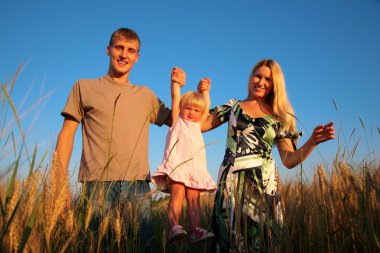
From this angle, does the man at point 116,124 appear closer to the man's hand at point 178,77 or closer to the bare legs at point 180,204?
the man's hand at point 178,77

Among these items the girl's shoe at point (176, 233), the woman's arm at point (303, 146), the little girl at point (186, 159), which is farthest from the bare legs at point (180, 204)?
the woman's arm at point (303, 146)

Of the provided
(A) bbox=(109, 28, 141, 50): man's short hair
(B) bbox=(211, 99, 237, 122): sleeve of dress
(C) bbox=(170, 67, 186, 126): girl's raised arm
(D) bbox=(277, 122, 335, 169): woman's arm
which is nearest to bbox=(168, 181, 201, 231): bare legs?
(C) bbox=(170, 67, 186, 126): girl's raised arm

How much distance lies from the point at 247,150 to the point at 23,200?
5.67 feet

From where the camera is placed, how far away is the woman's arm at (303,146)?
264 centimetres

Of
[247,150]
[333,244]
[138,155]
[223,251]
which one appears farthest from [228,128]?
[333,244]

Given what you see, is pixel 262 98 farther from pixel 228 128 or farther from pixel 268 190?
pixel 268 190

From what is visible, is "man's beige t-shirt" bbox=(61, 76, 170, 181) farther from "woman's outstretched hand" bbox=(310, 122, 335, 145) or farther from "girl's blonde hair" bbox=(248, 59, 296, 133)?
"woman's outstretched hand" bbox=(310, 122, 335, 145)

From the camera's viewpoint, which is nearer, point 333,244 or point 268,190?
point 333,244

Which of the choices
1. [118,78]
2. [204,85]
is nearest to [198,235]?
[204,85]

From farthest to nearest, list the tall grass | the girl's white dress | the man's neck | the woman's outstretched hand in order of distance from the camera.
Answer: the man's neck → the girl's white dress → the woman's outstretched hand → the tall grass

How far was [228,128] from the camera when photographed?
3.01 meters

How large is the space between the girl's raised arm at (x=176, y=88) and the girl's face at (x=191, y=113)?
0.14 metres

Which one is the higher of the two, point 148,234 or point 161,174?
point 161,174

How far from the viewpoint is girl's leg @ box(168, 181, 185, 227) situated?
2.63 m
